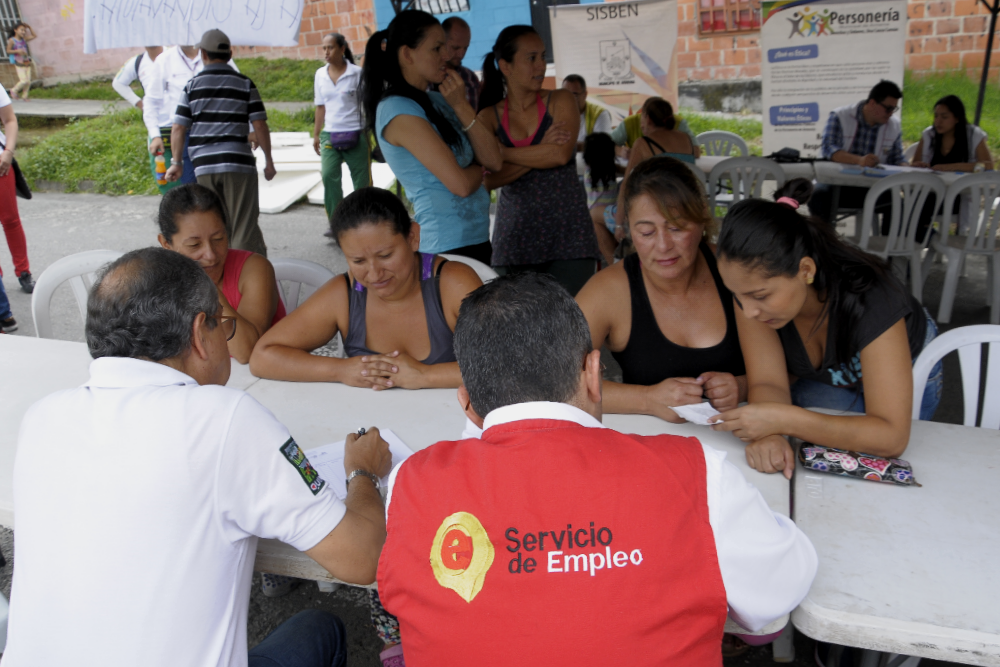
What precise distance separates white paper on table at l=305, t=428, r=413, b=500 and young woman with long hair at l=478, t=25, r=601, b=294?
1.67 meters

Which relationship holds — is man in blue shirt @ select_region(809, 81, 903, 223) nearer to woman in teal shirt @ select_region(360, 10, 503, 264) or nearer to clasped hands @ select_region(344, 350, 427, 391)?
woman in teal shirt @ select_region(360, 10, 503, 264)

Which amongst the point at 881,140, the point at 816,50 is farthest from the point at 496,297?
the point at 816,50

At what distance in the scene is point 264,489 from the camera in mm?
1224

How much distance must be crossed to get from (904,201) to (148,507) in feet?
16.5

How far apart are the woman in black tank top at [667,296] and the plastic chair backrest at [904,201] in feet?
10.5

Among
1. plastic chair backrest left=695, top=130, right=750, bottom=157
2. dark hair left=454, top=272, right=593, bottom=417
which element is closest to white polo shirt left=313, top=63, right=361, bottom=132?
plastic chair backrest left=695, top=130, right=750, bottom=157

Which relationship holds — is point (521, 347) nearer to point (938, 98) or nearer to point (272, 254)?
point (272, 254)

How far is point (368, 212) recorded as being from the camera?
7.04 ft

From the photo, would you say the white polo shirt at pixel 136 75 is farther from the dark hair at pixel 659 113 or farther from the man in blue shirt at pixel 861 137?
the man in blue shirt at pixel 861 137

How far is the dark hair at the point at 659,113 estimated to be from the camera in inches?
217

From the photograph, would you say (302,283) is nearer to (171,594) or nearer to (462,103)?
(462,103)

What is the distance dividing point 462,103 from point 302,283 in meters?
1.00

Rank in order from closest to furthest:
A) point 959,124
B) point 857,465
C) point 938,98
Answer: point 857,465, point 959,124, point 938,98

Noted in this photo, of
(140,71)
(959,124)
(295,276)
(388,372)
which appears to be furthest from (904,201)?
(140,71)
